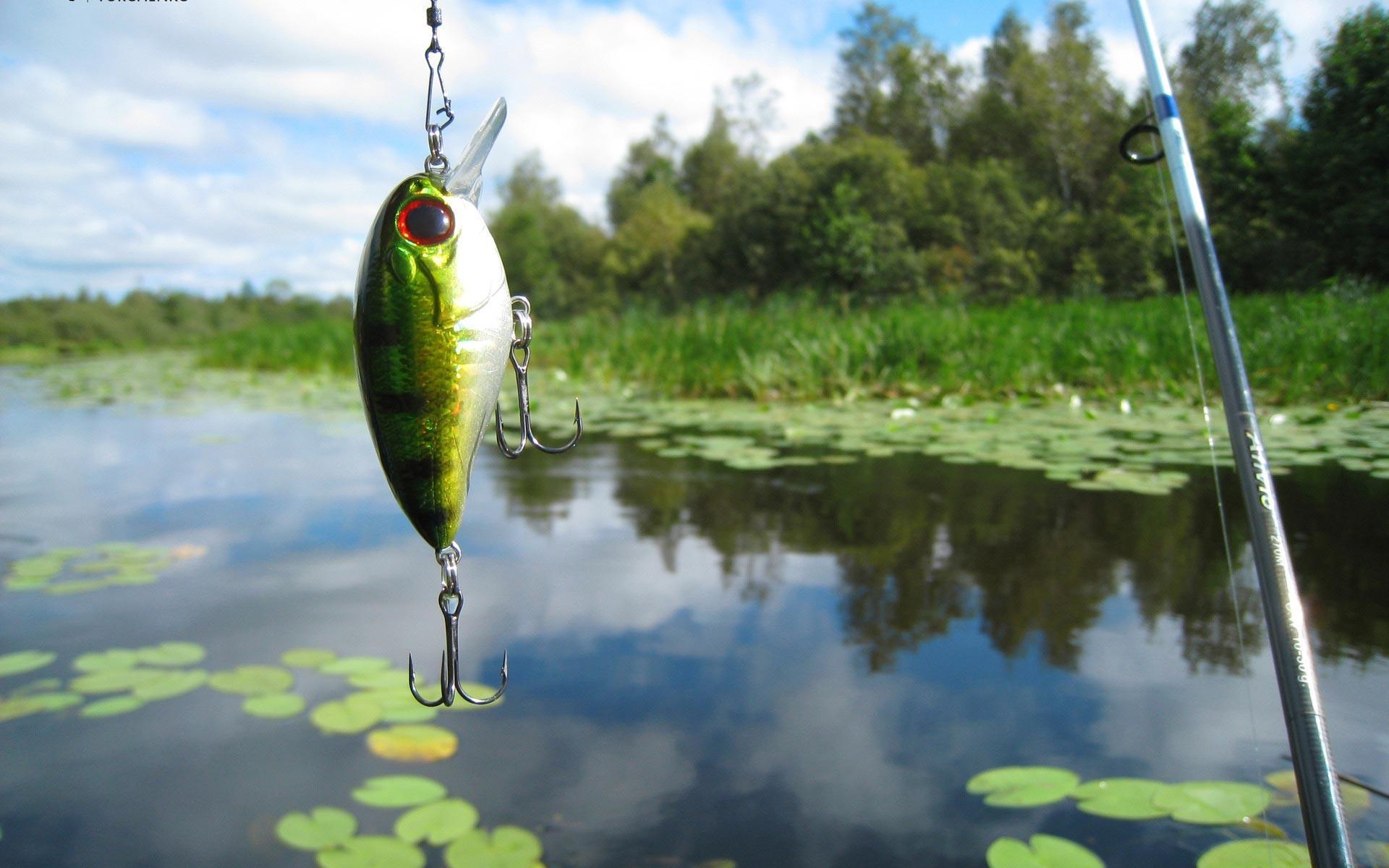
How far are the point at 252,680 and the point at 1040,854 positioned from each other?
1735 mm

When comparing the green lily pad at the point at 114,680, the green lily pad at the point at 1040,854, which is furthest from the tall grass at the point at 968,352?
the green lily pad at the point at 114,680

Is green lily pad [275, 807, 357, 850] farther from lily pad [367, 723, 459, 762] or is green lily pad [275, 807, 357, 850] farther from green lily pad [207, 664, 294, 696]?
green lily pad [207, 664, 294, 696]

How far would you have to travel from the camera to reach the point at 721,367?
729 cm

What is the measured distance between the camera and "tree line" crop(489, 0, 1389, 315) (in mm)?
8930

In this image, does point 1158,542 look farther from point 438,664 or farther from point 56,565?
point 56,565

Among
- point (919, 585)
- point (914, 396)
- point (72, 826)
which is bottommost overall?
point (72, 826)

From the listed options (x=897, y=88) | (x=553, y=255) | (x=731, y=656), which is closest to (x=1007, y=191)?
(x=897, y=88)

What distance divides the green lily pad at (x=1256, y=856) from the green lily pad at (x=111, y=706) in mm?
2116

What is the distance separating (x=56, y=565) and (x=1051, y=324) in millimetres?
6978

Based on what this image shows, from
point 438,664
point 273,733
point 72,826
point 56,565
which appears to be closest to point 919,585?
point 438,664

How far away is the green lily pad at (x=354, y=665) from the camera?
7.15ft

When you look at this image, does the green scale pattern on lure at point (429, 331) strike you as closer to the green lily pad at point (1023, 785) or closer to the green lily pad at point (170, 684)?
the green lily pad at point (1023, 785)

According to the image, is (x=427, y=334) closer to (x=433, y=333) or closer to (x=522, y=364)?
(x=433, y=333)

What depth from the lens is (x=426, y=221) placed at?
26.3 inches
